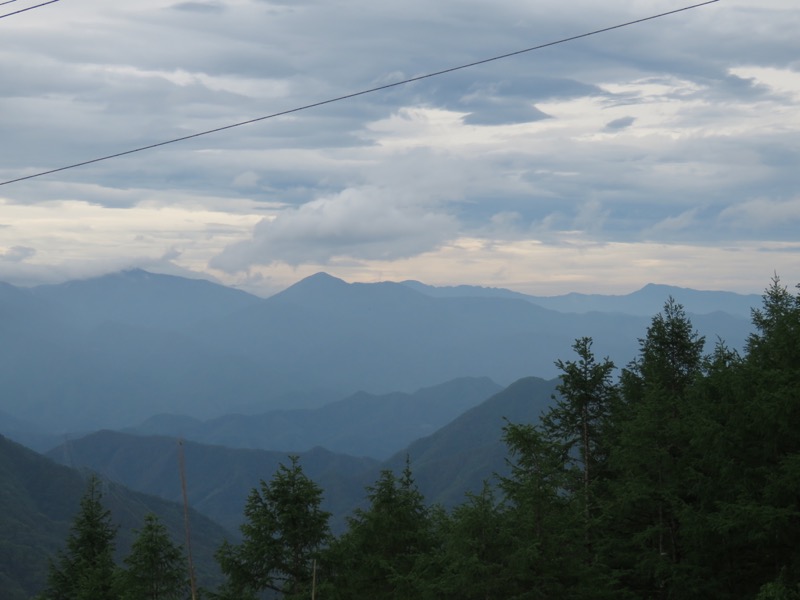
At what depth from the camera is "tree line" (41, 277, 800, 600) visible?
18766 millimetres

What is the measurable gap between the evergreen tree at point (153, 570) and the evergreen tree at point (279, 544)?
3581 millimetres

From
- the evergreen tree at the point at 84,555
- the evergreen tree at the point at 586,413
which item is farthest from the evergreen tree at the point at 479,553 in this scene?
the evergreen tree at the point at 84,555

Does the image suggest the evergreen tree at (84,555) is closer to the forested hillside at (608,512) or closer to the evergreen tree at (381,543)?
the forested hillside at (608,512)

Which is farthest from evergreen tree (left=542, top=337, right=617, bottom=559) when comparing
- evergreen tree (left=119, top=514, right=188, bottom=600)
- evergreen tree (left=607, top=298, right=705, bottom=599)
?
evergreen tree (left=119, top=514, right=188, bottom=600)

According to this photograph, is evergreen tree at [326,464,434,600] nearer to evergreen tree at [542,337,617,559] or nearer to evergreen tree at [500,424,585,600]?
evergreen tree at [542,337,617,559]

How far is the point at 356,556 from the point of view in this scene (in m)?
27.4

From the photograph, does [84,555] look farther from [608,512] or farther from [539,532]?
[539,532]

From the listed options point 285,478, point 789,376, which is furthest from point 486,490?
point 285,478

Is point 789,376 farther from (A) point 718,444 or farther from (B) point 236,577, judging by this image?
(B) point 236,577

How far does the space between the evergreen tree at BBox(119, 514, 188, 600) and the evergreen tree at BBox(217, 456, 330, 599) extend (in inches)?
141

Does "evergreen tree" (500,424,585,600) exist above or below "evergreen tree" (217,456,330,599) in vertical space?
above

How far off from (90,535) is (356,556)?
15164 mm

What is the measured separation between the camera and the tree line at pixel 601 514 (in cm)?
1877

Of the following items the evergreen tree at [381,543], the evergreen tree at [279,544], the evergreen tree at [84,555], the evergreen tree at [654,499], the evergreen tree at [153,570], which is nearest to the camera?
the evergreen tree at [654,499]
